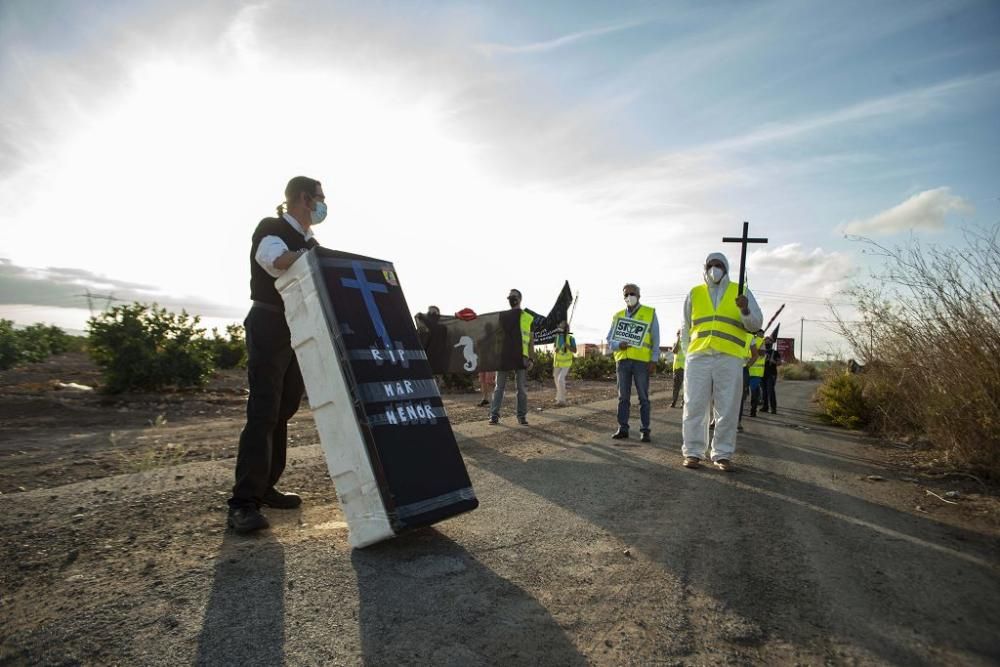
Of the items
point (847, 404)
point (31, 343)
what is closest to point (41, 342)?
point (31, 343)

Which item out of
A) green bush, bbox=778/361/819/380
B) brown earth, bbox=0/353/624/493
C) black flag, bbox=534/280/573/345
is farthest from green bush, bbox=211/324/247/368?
green bush, bbox=778/361/819/380

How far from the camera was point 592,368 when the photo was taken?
27.1 m

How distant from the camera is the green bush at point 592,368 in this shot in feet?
87.4

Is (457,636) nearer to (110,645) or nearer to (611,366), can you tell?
(110,645)

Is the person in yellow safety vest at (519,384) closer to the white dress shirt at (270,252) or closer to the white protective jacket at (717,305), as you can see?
the white protective jacket at (717,305)

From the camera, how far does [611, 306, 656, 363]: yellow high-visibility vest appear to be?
25.0 ft

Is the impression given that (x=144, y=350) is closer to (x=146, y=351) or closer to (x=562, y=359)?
(x=146, y=351)

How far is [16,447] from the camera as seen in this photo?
6.39m

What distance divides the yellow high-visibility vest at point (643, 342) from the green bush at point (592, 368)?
1863 centimetres

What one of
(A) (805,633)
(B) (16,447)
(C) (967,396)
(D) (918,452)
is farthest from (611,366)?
(A) (805,633)

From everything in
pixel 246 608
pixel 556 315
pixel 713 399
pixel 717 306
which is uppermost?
pixel 556 315

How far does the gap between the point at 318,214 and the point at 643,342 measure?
5086 mm

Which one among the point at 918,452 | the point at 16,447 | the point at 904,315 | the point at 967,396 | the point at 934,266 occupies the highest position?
the point at 934,266

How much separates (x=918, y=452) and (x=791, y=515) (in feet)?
15.6
